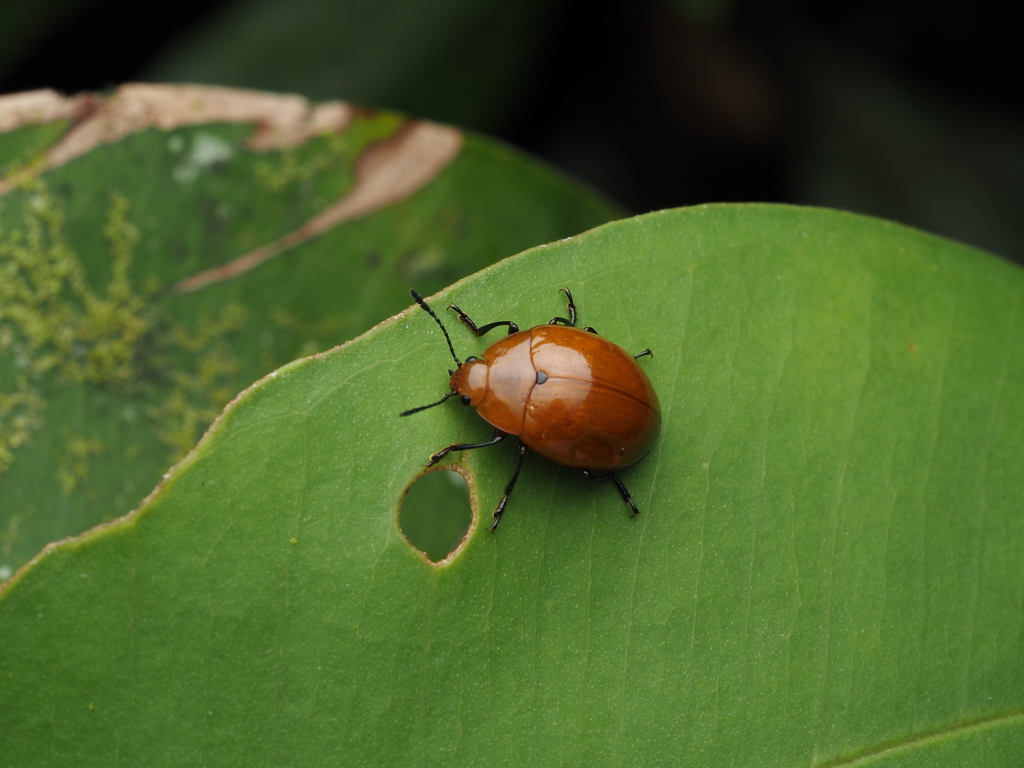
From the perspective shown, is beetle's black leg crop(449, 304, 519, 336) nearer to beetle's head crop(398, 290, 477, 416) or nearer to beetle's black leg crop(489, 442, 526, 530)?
beetle's head crop(398, 290, 477, 416)

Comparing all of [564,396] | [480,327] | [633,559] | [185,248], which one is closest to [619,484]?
[633,559]

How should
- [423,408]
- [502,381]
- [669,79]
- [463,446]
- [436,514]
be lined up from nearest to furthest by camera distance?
[423,408], [463,446], [502,381], [436,514], [669,79]

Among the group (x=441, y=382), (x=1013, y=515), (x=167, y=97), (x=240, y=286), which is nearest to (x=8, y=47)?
(x=167, y=97)

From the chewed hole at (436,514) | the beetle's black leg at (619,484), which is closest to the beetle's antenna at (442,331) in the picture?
the beetle's black leg at (619,484)

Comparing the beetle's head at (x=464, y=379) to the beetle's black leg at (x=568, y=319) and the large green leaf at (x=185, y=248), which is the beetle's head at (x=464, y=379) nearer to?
the beetle's black leg at (x=568, y=319)

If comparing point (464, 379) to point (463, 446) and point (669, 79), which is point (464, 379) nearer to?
point (463, 446)
